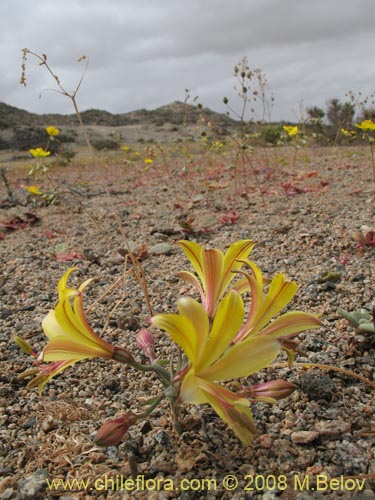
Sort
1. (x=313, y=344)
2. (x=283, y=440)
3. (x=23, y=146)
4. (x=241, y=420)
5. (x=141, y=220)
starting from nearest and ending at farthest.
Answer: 1. (x=241, y=420)
2. (x=283, y=440)
3. (x=313, y=344)
4. (x=141, y=220)
5. (x=23, y=146)

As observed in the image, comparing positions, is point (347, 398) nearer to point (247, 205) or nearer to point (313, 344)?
point (313, 344)

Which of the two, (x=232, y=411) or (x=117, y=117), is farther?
(x=117, y=117)

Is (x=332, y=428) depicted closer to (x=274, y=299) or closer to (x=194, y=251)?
(x=274, y=299)

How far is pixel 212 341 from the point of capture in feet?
3.02

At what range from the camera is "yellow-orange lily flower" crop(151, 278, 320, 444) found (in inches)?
35.1

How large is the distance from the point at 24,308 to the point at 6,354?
0.51 meters

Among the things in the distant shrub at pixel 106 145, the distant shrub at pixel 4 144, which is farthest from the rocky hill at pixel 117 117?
the distant shrub at pixel 106 145

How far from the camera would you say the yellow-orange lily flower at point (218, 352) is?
892 millimetres

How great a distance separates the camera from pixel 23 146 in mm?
19859

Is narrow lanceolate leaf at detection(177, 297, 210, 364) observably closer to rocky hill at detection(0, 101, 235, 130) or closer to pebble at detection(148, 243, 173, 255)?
pebble at detection(148, 243, 173, 255)

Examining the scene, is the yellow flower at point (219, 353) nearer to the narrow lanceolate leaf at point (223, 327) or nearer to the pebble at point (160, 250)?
the narrow lanceolate leaf at point (223, 327)

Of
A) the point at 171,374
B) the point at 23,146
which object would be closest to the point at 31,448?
the point at 171,374

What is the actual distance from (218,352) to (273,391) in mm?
259

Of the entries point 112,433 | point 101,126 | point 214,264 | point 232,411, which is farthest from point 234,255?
point 101,126
